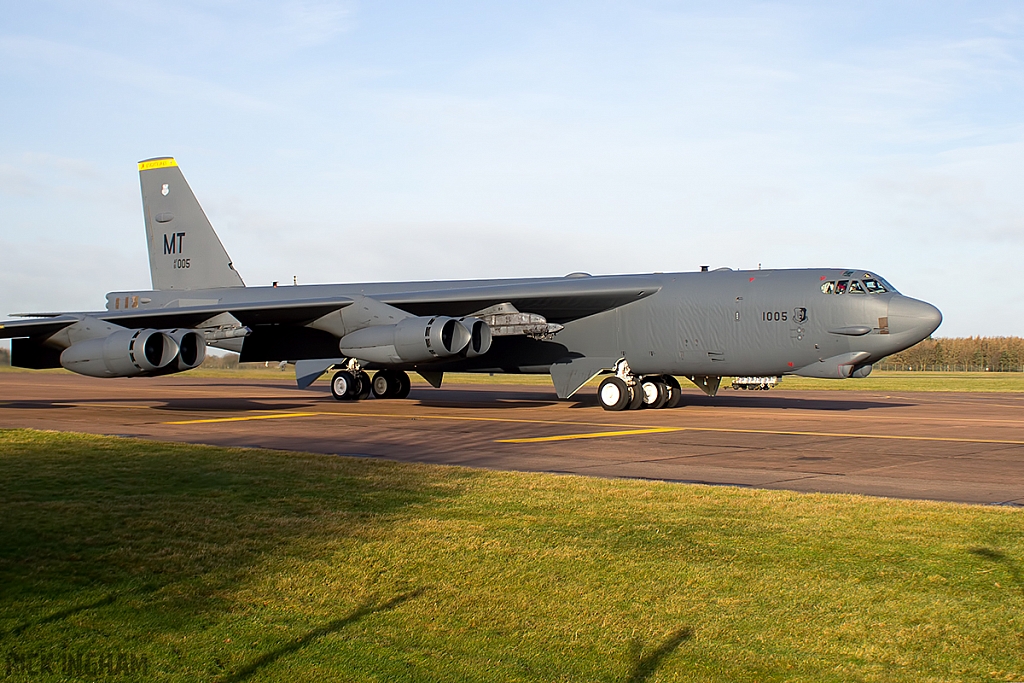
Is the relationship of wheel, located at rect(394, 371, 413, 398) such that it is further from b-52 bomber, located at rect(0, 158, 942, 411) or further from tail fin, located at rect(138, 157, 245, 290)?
tail fin, located at rect(138, 157, 245, 290)

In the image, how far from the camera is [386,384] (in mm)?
27766

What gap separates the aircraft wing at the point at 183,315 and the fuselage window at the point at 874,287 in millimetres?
11757

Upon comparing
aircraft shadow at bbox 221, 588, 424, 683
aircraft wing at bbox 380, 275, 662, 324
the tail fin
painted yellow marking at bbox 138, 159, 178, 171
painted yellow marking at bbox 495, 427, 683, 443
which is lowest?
painted yellow marking at bbox 495, 427, 683, 443

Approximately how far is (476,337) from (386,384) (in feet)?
24.7

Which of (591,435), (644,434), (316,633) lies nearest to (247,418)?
(591,435)

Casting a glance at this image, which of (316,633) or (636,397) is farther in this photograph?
(636,397)

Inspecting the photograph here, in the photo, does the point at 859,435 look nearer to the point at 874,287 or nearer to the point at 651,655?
the point at 874,287

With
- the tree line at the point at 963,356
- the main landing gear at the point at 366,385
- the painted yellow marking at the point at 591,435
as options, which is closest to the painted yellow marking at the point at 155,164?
the main landing gear at the point at 366,385

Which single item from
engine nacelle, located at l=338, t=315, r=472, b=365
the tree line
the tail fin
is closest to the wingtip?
the tail fin

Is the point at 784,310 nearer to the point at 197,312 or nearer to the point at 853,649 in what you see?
the point at 197,312

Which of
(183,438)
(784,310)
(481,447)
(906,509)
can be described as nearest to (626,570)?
(906,509)

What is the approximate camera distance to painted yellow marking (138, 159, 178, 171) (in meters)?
27.0

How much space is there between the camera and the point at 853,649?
181 inches

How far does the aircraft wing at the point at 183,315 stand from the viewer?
20453 millimetres
